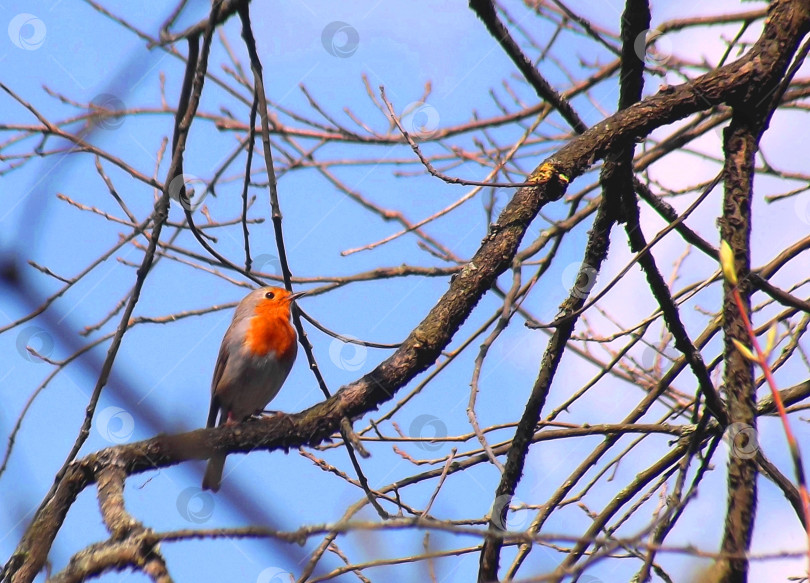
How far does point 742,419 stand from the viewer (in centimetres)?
239

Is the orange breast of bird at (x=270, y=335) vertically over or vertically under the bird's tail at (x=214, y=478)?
over

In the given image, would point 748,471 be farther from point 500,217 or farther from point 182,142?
point 182,142

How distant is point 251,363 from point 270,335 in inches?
10.7

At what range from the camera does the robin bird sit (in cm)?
665

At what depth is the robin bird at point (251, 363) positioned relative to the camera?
665cm

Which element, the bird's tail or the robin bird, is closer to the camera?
the bird's tail

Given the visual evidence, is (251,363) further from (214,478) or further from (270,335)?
(214,478)

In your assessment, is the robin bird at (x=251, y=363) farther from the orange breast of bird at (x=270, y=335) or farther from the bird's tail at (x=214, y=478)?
the bird's tail at (x=214, y=478)

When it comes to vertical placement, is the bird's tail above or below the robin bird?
below

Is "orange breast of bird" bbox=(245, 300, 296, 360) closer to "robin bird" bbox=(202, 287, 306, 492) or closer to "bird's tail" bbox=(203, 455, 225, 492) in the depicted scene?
"robin bird" bbox=(202, 287, 306, 492)

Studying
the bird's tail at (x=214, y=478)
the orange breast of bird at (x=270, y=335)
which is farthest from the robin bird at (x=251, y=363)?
the bird's tail at (x=214, y=478)

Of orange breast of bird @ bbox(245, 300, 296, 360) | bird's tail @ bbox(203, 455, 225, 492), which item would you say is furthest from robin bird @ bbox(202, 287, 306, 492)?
bird's tail @ bbox(203, 455, 225, 492)

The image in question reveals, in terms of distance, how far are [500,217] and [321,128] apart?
10.8 feet

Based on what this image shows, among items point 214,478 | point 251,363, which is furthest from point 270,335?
point 214,478
